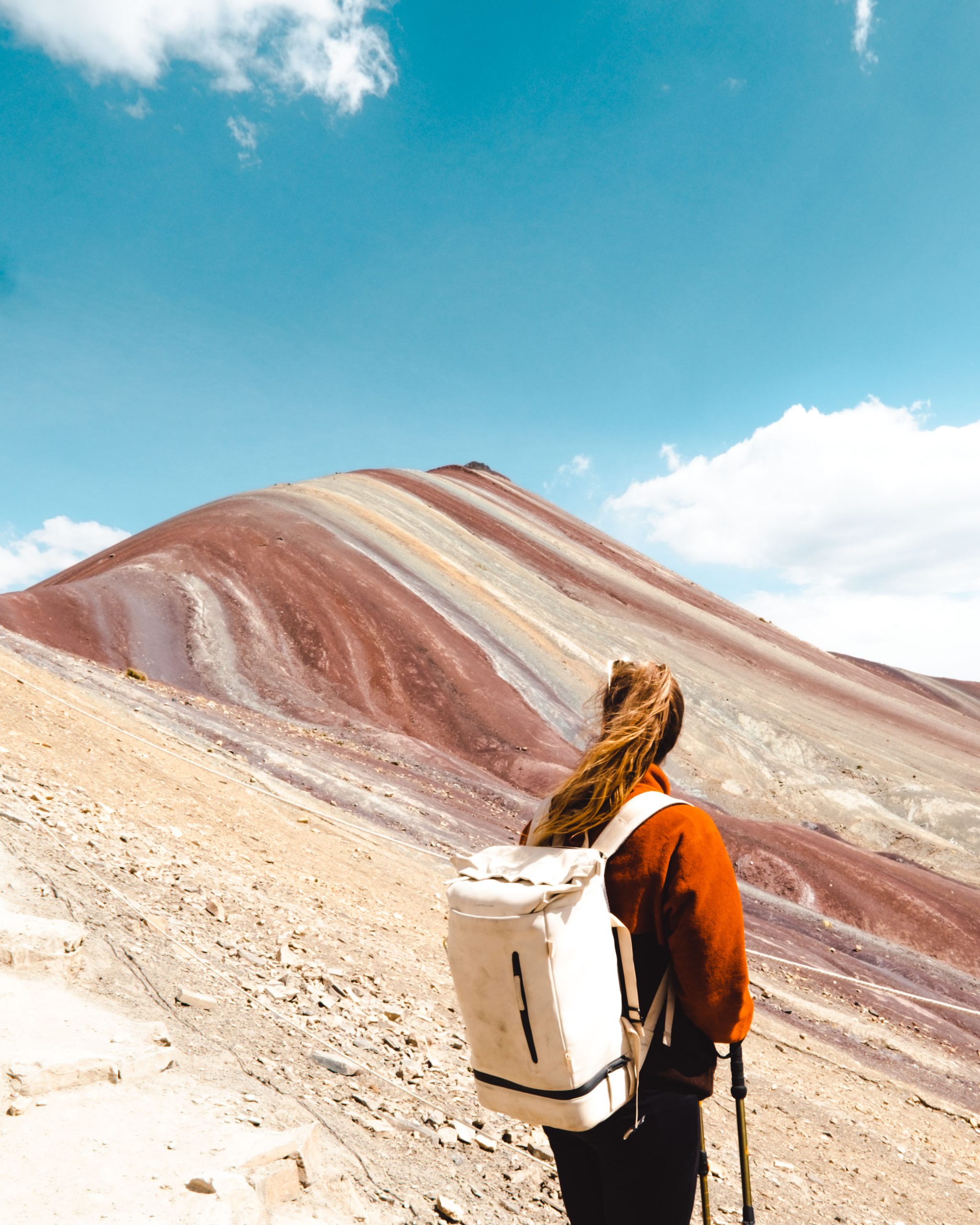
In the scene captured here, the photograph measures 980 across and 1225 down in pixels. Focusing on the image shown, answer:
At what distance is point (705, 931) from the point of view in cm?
205

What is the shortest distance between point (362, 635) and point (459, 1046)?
22657 mm

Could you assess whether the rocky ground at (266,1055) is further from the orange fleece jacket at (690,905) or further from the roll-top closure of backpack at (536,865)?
the orange fleece jacket at (690,905)

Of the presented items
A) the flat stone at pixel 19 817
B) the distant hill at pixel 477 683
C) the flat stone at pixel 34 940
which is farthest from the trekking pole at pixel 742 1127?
the distant hill at pixel 477 683

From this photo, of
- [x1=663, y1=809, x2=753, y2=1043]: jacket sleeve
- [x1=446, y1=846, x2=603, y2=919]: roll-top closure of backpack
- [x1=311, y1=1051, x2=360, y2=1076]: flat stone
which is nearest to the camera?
[x1=446, y1=846, x2=603, y2=919]: roll-top closure of backpack

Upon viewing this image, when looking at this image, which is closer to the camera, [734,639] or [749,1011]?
[749,1011]

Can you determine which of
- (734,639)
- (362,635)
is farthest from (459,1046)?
(734,639)

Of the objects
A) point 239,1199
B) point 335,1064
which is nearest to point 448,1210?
point 239,1199

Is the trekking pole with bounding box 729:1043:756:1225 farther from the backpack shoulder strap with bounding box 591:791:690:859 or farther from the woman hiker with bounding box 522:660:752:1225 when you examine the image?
the backpack shoulder strap with bounding box 591:791:690:859

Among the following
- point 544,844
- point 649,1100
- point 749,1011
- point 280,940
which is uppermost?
point 544,844

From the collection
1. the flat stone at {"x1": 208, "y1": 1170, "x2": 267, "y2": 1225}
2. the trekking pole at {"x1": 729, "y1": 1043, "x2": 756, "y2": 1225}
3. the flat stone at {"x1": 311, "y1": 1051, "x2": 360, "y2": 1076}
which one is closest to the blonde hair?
the trekking pole at {"x1": 729, "y1": 1043, "x2": 756, "y2": 1225}

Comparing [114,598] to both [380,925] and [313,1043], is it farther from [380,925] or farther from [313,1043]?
[313,1043]

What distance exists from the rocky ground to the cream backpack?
1.52 metres

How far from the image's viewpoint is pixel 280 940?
6.27m

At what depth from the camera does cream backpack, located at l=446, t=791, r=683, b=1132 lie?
6.35 feet
